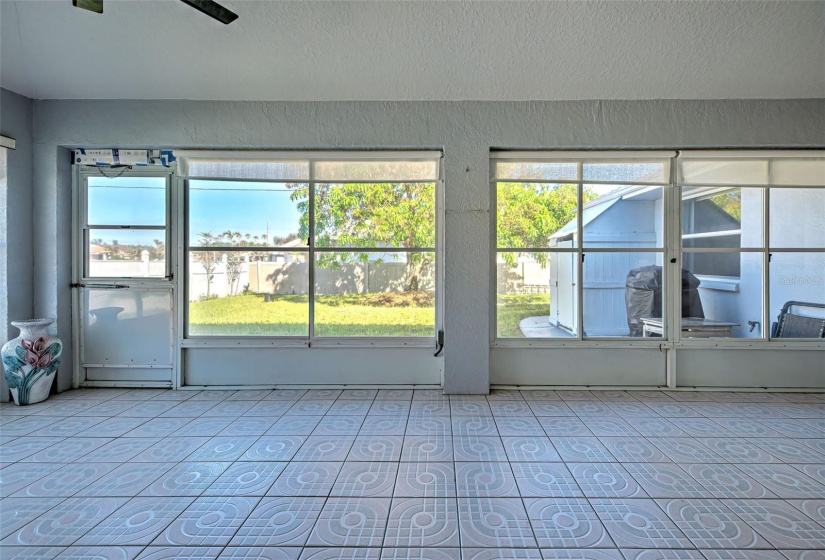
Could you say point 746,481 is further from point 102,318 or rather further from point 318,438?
point 102,318

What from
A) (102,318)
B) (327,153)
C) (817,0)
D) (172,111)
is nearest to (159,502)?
(102,318)

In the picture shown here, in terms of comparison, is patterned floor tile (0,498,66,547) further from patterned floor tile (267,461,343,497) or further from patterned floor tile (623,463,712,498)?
patterned floor tile (623,463,712,498)

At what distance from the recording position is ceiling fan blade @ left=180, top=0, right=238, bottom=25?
2105 millimetres

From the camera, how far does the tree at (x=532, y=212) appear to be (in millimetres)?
4031

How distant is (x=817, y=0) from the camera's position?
2559 millimetres

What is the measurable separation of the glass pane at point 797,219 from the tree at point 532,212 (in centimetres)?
196

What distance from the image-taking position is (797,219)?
404 cm

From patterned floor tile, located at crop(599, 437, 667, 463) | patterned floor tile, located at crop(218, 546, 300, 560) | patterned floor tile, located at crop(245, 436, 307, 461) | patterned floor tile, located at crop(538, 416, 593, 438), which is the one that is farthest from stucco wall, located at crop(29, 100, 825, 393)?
patterned floor tile, located at crop(218, 546, 300, 560)

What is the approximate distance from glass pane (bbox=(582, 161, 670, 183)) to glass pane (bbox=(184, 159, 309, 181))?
301 centimetres

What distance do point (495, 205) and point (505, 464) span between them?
2.55 meters

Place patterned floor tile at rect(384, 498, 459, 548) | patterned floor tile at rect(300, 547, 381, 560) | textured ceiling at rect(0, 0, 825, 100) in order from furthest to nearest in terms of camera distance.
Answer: textured ceiling at rect(0, 0, 825, 100), patterned floor tile at rect(384, 498, 459, 548), patterned floor tile at rect(300, 547, 381, 560)

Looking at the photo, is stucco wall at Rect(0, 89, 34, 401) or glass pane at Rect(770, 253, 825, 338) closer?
stucco wall at Rect(0, 89, 34, 401)

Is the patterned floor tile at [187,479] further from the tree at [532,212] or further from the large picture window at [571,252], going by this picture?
Answer: the tree at [532,212]

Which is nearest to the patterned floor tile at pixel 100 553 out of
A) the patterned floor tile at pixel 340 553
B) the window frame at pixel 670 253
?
the patterned floor tile at pixel 340 553
